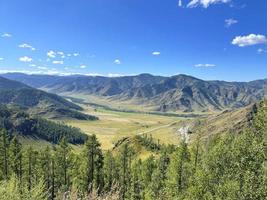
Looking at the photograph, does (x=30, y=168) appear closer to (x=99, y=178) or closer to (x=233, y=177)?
(x=99, y=178)

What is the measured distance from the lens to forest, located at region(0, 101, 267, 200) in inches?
1294

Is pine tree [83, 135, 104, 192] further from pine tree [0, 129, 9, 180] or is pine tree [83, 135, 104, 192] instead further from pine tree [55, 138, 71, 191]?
pine tree [0, 129, 9, 180]

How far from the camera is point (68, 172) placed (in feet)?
344

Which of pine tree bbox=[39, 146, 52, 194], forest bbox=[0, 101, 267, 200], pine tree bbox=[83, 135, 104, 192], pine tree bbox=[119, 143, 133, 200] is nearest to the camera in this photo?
forest bbox=[0, 101, 267, 200]

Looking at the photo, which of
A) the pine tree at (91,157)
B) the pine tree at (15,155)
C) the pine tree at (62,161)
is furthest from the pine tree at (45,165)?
the pine tree at (91,157)

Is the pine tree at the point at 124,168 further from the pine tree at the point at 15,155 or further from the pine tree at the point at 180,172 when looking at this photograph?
the pine tree at the point at 180,172

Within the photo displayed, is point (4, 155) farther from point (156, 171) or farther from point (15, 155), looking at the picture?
point (156, 171)

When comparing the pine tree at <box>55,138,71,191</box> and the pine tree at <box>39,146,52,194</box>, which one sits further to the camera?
the pine tree at <box>39,146,52,194</box>

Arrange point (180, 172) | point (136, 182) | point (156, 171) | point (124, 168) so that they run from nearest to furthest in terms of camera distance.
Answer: point (180, 172)
point (156, 171)
point (136, 182)
point (124, 168)

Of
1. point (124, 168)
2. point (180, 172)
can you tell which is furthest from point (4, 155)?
point (180, 172)

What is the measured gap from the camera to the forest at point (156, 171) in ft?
108

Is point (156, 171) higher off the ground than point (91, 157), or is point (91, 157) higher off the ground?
point (91, 157)

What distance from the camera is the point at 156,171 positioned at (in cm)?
9694

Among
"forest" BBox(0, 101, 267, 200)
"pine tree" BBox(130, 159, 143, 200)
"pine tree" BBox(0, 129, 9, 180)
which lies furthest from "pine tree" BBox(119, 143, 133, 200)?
"pine tree" BBox(0, 129, 9, 180)
